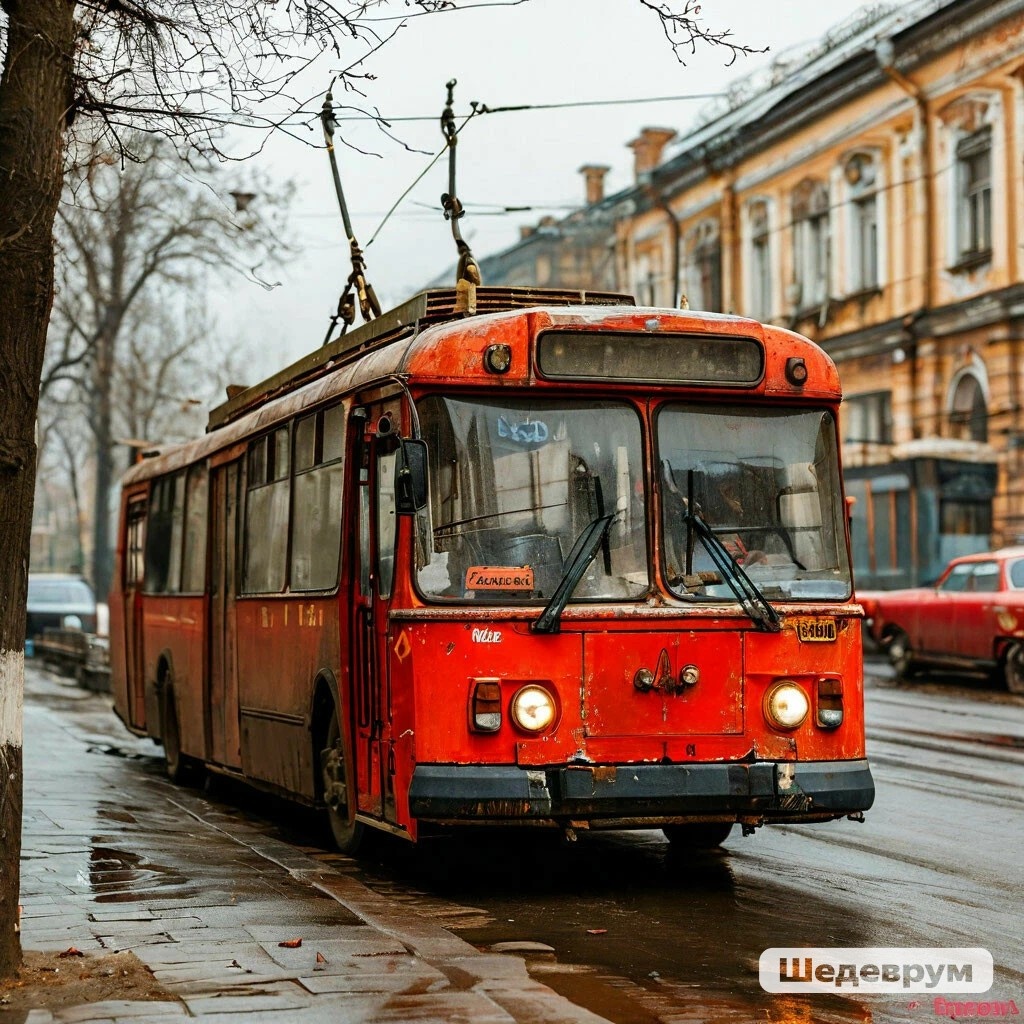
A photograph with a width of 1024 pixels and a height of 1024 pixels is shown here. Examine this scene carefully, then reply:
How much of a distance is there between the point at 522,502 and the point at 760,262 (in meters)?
35.7

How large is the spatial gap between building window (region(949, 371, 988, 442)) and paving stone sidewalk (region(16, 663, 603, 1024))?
23091 millimetres

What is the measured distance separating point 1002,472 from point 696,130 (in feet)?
56.1

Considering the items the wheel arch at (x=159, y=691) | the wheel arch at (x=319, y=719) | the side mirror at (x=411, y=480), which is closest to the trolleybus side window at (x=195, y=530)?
the wheel arch at (x=159, y=691)

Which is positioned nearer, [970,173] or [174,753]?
[174,753]

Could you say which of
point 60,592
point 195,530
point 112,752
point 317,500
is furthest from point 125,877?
point 60,592

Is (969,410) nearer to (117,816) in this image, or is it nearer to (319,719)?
(117,816)

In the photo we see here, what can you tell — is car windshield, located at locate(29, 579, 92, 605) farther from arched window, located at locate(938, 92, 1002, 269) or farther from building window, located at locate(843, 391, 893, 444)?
arched window, located at locate(938, 92, 1002, 269)

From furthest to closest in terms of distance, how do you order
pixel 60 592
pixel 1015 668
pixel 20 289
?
1. pixel 60 592
2. pixel 1015 668
3. pixel 20 289

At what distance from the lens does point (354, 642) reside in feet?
31.9

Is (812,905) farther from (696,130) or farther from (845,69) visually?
(696,130)

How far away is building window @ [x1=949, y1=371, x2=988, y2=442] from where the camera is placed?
1314 inches

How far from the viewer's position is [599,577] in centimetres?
867

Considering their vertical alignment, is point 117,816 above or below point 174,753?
below

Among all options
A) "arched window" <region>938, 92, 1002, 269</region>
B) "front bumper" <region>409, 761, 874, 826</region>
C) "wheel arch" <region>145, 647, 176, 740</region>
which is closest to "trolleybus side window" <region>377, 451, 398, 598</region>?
"front bumper" <region>409, 761, 874, 826</region>
